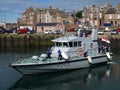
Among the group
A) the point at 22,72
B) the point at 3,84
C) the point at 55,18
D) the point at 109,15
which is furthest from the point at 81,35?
the point at 55,18

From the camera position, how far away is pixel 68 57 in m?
31.4

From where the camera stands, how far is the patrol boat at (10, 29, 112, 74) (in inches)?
1163

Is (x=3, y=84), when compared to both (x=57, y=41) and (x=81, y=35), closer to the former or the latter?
(x=57, y=41)

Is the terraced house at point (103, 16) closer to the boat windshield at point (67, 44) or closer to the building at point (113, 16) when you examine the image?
the building at point (113, 16)

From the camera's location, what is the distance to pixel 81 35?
35.3 meters

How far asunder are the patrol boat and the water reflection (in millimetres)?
556

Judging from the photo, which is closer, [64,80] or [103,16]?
[64,80]

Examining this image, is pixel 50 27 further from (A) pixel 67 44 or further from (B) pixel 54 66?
(B) pixel 54 66

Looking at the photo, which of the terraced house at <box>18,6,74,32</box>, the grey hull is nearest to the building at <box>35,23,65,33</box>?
the terraced house at <box>18,6,74,32</box>

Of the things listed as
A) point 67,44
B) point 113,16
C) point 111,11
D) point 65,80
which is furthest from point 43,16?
point 65,80

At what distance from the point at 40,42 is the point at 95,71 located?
3242 cm

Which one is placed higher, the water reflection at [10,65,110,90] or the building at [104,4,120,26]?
the building at [104,4,120,26]

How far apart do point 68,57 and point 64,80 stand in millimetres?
2957

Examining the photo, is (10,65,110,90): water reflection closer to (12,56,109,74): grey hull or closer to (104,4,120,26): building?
(12,56,109,74): grey hull
